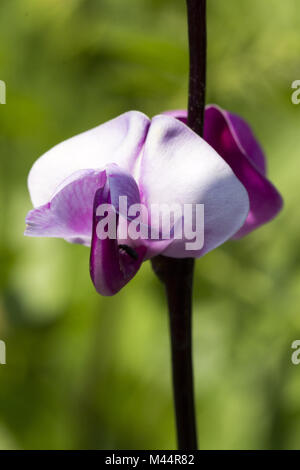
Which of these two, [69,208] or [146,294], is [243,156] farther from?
[146,294]

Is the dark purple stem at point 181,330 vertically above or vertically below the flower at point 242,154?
below

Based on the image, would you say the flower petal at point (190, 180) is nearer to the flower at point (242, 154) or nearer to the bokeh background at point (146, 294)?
the flower at point (242, 154)

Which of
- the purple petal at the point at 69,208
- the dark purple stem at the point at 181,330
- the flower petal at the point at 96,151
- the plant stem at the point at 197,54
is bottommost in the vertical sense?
the dark purple stem at the point at 181,330

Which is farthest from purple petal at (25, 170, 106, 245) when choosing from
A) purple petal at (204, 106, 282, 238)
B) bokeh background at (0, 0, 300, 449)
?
bokeh background at (0, 0, 300, 449)

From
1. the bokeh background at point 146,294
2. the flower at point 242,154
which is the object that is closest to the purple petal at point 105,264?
the flower at point 242,154

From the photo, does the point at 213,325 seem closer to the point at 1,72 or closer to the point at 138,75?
the point at 138,75

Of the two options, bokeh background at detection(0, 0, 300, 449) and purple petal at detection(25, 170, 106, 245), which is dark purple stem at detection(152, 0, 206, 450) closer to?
purple petal at detection(25, 170, 106, 245)

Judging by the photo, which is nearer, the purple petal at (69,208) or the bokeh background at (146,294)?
the purple petal at (69,208)

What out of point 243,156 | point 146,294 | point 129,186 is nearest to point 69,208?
point 129,186
